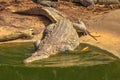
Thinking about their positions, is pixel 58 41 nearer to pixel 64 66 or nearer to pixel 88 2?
pixel 64 66

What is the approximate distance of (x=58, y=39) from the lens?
8.85 meters

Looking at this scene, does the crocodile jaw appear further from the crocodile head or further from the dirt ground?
the dirt ground

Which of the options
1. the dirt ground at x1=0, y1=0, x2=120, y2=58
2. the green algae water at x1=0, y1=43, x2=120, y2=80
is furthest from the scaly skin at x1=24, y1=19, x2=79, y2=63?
the dirt ground at x1=0, y1=0, x2=120, y2=58

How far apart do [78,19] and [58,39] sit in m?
1.72

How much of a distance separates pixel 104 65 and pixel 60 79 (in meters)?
1.05

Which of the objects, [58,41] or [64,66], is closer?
[64,66]

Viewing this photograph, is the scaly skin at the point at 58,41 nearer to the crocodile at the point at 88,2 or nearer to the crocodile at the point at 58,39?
the crocodile at the point at 58,39

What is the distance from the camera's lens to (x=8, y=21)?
34.2 feet

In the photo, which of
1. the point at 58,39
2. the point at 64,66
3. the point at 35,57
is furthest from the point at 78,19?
the point at 64,66

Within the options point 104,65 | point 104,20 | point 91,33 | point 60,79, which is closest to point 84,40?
point 91,33

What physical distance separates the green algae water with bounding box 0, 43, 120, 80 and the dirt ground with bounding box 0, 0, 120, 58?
450mm

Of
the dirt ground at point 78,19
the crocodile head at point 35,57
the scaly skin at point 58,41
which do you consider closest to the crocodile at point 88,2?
the dirt ground at point 78,19

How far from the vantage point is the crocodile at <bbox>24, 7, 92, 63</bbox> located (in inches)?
329

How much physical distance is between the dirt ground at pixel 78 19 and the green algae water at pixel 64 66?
0.45 metres
